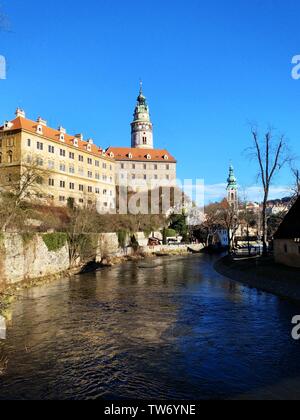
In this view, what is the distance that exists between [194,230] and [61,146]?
1203 inches

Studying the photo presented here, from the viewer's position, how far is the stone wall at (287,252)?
25375 millimetres

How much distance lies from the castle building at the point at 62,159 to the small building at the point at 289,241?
26.6 meters

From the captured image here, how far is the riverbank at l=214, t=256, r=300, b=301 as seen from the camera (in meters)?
20.9

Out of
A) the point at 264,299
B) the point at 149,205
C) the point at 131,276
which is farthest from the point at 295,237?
the point at 149,205

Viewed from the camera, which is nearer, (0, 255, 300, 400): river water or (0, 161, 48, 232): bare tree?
(0, 255, 300, 400): river water

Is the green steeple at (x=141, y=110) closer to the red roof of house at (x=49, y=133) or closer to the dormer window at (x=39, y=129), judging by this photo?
the red roof of house at (x=49, y=133)

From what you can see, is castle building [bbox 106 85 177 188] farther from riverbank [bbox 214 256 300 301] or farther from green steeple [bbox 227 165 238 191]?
riverbank [bbox 214 256 300 301]

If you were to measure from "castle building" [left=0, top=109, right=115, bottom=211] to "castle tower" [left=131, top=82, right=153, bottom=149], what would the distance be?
39808mm

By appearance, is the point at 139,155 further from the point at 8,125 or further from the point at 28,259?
the point at 28,259

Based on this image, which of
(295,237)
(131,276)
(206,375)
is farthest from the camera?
(131,276)

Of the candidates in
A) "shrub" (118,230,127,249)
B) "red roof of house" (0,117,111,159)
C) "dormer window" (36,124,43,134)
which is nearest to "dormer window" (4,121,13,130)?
"red roof of house" (0,117,111,159)

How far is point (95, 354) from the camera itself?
36.9 feet

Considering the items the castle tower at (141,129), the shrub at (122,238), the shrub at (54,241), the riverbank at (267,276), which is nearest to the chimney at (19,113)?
the shrub at (122,238)
